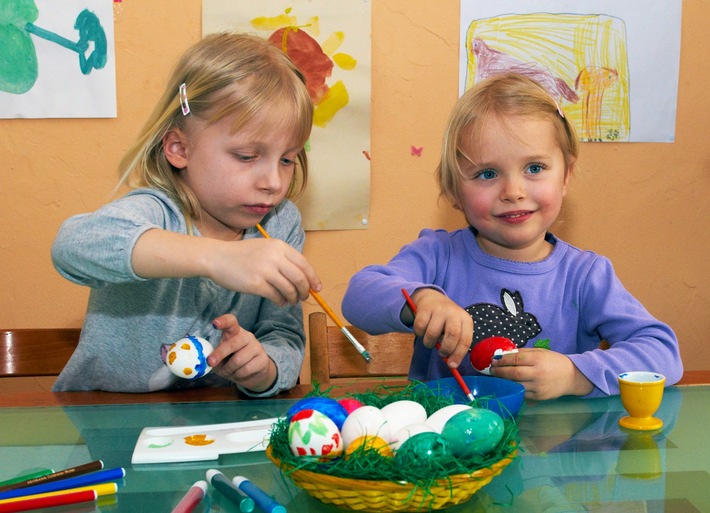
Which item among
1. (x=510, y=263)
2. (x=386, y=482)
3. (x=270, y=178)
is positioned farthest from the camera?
(x=510, y=263)

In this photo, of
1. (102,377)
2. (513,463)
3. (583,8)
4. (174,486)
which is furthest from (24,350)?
(583,8)

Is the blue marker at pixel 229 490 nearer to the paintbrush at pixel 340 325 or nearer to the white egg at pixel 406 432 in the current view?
the white egg at pixel 406 432

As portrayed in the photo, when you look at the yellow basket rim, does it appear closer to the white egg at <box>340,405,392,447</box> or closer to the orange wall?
the white egg at <box>340,405,392,447</box>

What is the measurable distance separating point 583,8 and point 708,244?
0.61 meters

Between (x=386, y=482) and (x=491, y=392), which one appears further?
(x=491, y=392)

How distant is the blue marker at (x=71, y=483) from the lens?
0.66 metres

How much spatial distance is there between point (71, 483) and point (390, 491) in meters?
0.29

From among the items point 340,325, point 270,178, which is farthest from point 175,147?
point 340,325

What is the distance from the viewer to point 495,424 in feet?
2.10

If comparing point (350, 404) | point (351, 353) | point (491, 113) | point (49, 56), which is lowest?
point (351, 353)

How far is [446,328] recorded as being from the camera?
0.97 meters

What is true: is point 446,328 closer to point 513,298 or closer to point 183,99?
point 513,298

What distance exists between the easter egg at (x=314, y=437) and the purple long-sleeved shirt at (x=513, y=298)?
0.45m

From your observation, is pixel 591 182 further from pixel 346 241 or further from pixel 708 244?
pixel 346 241
